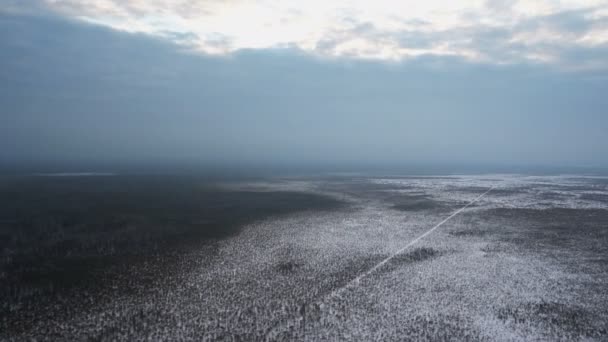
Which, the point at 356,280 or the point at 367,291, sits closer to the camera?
the point at 367,291

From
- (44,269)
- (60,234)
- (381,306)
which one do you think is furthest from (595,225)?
(60,234)

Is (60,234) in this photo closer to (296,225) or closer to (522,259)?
(296,225)

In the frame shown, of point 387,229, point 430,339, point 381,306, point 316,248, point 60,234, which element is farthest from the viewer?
point 387,229

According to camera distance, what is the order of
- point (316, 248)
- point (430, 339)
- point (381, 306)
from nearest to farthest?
point (430, 339), point (381, 306), point (316, 248)

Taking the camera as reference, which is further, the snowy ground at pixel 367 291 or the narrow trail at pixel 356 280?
the snowy ground at pixel 367 291

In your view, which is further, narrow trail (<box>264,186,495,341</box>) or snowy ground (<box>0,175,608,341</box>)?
snowy ground (<box>0,175,608,341</box>)

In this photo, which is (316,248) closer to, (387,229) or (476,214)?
(387,229)

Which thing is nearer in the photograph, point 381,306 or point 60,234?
point 381,306

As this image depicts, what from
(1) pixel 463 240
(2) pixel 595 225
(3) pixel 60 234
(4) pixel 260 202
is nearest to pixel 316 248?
(1) pixel 463 240
